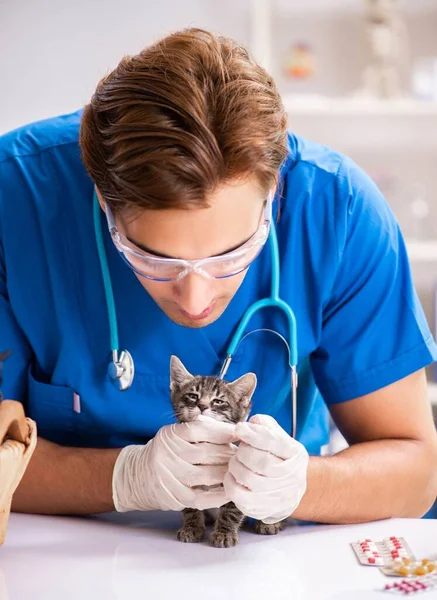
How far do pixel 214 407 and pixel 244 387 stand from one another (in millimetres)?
65

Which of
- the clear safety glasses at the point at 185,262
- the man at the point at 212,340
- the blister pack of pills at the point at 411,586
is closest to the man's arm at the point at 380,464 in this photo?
the man at the point at 212,340

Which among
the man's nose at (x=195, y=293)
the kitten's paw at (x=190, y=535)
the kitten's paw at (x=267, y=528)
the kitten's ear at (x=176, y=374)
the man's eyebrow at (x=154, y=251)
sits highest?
the man's eyebrow at (x=154, y=251)

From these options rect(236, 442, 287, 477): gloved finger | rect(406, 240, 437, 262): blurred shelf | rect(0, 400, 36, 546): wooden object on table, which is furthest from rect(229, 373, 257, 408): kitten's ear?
rect(406, 240, 437, 262): blurred shelf

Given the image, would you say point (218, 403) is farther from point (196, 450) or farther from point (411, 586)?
point (411, 586)

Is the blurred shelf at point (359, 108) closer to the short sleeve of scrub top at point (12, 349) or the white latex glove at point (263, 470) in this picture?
the short sleeve of scrub top at point (12, 349)

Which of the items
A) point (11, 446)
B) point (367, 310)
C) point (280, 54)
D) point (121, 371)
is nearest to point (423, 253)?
point (280, 54)

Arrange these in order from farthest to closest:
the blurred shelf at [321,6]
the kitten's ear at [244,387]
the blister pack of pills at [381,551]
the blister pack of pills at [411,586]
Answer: the blurred shelf at [321,6]
the kitten's ear at [244,387]
the blister pack of pills at [381,551]
the blister pack of pills at [411,586]

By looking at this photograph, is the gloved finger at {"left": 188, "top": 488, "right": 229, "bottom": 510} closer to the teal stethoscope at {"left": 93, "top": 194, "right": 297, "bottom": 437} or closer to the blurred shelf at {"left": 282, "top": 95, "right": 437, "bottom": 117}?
the teal stethoscope at {"left": 93, "top": 194, "right": 297, "bottom": 437}

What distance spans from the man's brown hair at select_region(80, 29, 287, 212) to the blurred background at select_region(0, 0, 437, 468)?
2076 mm

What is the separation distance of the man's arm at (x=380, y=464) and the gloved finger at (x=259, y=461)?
5.0 inches

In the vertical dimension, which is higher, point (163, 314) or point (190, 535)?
point (163, 314)

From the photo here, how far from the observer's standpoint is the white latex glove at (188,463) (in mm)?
1261

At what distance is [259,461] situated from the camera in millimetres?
1219

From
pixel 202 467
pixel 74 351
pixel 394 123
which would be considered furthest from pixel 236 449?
pixel 394 123
